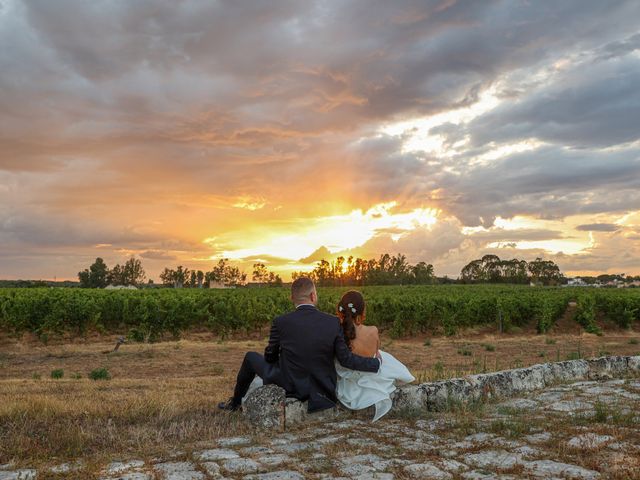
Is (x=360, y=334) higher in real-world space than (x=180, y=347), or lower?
higher

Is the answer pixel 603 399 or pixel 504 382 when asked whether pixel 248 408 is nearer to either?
pixel 504 382

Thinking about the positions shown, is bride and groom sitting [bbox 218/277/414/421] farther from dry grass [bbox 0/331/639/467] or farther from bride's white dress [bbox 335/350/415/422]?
dry grass [bbox 0/331/639/467]

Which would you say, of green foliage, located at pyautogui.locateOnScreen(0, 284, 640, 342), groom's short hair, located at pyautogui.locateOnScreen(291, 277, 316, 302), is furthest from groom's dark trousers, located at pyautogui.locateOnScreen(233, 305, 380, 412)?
green foliage, located at pyautogui.locateOnScreen(0, 284, 640, 342)

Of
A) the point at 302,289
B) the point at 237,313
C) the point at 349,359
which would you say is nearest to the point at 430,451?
the point at 349,359

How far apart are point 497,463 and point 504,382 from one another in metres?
3.05

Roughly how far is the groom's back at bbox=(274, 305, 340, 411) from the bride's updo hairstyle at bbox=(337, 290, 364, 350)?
0.24 m

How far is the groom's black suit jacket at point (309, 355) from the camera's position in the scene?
224 inches

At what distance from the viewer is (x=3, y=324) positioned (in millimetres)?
22406

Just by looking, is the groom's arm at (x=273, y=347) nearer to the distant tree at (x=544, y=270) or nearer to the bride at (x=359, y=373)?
the bride at (x=359, y=373)

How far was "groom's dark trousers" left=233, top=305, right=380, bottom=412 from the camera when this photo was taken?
5699mm

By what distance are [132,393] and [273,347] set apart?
2887 mm

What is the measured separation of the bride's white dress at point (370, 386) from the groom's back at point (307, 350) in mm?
254

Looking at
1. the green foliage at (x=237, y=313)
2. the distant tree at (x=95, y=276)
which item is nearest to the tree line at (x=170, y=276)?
the distant tree at (x=95, y=276)

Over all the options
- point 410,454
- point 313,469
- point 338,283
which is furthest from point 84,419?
point 338,283
